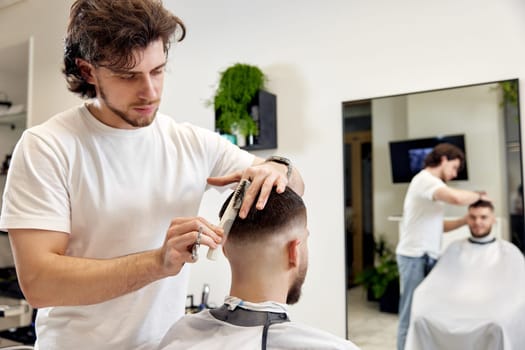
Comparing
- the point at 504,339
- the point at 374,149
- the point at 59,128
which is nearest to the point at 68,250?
the point at 59,128

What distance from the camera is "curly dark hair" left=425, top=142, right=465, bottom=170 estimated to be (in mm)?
1932

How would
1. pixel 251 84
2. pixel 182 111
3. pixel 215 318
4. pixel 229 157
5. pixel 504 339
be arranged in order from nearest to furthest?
pixel 215 318 → pixel 229 157 → pixel 504 339 → pixel 251 84 → pixel 182 111

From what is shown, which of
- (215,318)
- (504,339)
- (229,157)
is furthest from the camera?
(504,339)

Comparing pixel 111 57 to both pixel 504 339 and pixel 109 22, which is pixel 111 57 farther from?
pixel 504 339

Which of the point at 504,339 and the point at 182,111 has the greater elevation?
the point at 182,111

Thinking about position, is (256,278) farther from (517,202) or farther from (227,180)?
(517,202)

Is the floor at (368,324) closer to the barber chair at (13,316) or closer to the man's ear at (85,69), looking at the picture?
the man's ear at (85,69)

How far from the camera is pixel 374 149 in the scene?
213 centimetres

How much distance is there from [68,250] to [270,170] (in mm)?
533

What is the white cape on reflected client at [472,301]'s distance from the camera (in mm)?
1796

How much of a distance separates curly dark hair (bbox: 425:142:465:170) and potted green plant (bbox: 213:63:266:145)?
844 mm

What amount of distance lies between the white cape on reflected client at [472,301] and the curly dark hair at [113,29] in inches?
58.3

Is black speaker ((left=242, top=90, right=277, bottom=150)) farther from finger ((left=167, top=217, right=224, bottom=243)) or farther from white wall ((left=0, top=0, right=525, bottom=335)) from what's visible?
finger ((left=167, top=217, right=224, bottom=243))

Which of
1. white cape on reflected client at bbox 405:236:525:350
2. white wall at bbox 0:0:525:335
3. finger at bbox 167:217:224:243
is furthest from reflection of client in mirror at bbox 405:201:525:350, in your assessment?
finger at bbox 167:217:224:243
